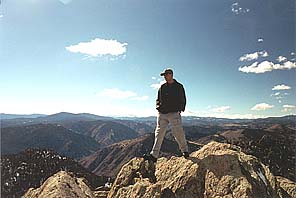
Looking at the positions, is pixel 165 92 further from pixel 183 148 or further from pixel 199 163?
pixel 199 163

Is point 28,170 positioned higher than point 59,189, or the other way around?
point 59,189

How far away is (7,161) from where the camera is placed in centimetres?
17662

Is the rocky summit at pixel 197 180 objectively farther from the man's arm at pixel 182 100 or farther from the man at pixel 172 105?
the man's arm at pixel 182 100

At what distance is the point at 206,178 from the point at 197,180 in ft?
1.16

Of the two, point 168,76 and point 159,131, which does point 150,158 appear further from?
point 168,76

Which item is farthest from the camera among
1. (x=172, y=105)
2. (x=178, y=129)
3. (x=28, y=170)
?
(x=28, y=170)

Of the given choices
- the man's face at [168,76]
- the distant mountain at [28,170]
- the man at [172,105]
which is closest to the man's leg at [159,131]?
the man at [172,105]

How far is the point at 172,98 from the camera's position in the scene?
13.1m

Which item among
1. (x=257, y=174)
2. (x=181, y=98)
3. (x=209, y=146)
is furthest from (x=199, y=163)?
(x=181, y=98)

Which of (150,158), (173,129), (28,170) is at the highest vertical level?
(173,129)

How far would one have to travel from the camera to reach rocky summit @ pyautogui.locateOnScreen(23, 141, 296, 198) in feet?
33.3

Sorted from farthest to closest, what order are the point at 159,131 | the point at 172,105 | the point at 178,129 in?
the point at 159,131
the point at 172,105
the point at 178,129

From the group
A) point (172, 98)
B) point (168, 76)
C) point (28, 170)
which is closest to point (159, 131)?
point (172, 98)

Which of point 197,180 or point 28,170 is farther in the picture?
point 28,170
